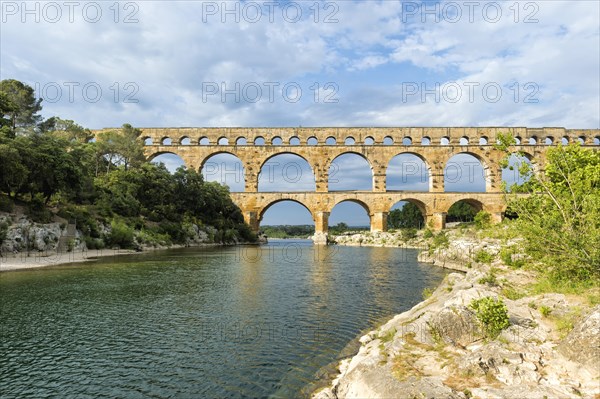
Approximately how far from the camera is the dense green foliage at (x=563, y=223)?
7.34 metres

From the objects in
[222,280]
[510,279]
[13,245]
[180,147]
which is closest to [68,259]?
[13,245]

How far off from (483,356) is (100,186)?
113 feet

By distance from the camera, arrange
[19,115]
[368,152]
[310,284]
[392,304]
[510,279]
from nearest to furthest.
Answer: [510,279]
[392,304]
[310,284]
[19,115]
[368,152]

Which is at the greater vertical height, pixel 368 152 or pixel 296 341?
pixel 368 152

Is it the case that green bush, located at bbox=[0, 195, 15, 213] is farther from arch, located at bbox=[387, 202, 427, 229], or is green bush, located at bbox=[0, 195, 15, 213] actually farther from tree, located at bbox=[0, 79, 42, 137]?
arch, located at bbox=[387, 202, 427, 229]

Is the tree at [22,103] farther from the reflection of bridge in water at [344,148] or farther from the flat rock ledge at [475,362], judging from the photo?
the flat rock ledge at [475,362]

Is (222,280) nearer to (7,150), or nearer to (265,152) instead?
(7,150)

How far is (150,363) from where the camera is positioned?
254 inches

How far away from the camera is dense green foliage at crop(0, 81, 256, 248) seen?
23312 mm

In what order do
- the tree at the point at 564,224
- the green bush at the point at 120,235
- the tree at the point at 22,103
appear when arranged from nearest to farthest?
the tree at the point at 564,224
the green bush at the point at 120,235
the tree at the point at 22,103

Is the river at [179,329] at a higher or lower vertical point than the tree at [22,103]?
lower

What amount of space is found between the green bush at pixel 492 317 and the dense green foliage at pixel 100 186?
24694 mm

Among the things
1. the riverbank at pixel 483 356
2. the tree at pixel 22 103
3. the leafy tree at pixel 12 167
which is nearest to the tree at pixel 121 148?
the tree at pixel 22 103

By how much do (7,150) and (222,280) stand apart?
1561 centimetres
